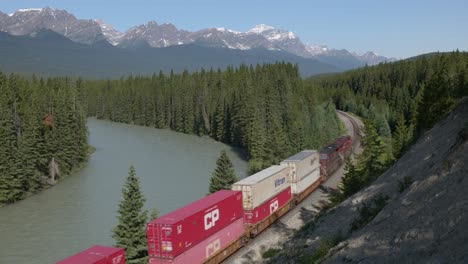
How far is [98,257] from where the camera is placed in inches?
939

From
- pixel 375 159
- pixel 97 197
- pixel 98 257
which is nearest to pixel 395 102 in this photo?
pixel 375 159

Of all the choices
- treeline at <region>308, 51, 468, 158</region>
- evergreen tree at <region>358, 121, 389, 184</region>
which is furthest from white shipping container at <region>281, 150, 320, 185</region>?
treeline at <region>308, 51, 468, 158</region>

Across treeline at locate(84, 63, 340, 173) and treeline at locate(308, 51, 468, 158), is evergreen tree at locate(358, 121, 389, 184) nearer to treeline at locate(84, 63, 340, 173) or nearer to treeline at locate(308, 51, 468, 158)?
treeline at locate(84, 63, 340, 173)

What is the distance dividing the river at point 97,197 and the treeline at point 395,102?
20869mm

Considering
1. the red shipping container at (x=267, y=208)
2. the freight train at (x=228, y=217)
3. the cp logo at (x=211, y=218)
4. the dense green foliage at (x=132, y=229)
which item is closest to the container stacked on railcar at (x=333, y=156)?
the freight train at (x=228, y=217)

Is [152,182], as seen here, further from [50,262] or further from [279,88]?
[279,88]

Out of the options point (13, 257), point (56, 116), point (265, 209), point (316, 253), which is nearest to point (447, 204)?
point (316, 253)

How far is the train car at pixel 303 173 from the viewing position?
4550cm

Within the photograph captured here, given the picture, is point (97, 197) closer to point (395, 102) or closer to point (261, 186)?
point (261, 186)

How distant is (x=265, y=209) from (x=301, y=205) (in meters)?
9.69

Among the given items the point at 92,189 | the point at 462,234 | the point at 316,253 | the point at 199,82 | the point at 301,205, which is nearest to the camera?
the point at 462,234

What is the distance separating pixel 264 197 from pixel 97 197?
89.1 feet

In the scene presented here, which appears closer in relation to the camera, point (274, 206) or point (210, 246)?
point (210, 246)

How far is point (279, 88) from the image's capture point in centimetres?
10788
